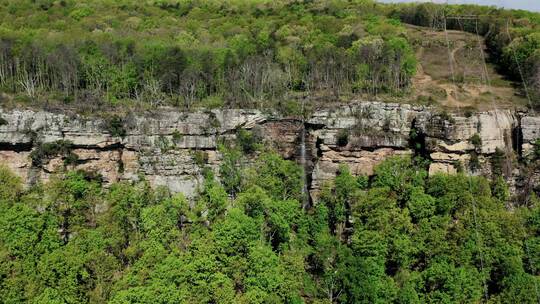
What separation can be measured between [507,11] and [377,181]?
5023cm

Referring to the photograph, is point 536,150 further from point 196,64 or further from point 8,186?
point 8,186

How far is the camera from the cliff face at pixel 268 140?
51219mm

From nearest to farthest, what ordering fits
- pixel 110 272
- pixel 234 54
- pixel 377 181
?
pixel 110 272
pixel 377 181
pixel 234 54

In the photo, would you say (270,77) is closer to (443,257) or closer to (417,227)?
(417,227)

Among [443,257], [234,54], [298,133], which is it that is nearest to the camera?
[443,257]

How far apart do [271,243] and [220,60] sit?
27.5 meters

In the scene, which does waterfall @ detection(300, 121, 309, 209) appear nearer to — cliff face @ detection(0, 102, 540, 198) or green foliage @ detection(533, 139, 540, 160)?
cliff face @ detection(0, 102, 540, 198)

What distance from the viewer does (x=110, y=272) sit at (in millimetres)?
40000

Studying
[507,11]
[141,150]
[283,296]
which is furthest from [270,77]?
[507,11]

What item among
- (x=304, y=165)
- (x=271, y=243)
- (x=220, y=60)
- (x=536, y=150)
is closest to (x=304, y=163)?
(x=304, y=165)

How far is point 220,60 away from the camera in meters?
63.9

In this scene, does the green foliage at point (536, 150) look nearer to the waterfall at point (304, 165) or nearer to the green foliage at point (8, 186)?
the waterfall at point (304, 165)

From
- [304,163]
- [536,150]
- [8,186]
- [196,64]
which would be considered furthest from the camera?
[196,64]

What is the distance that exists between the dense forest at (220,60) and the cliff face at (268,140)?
4171mm
